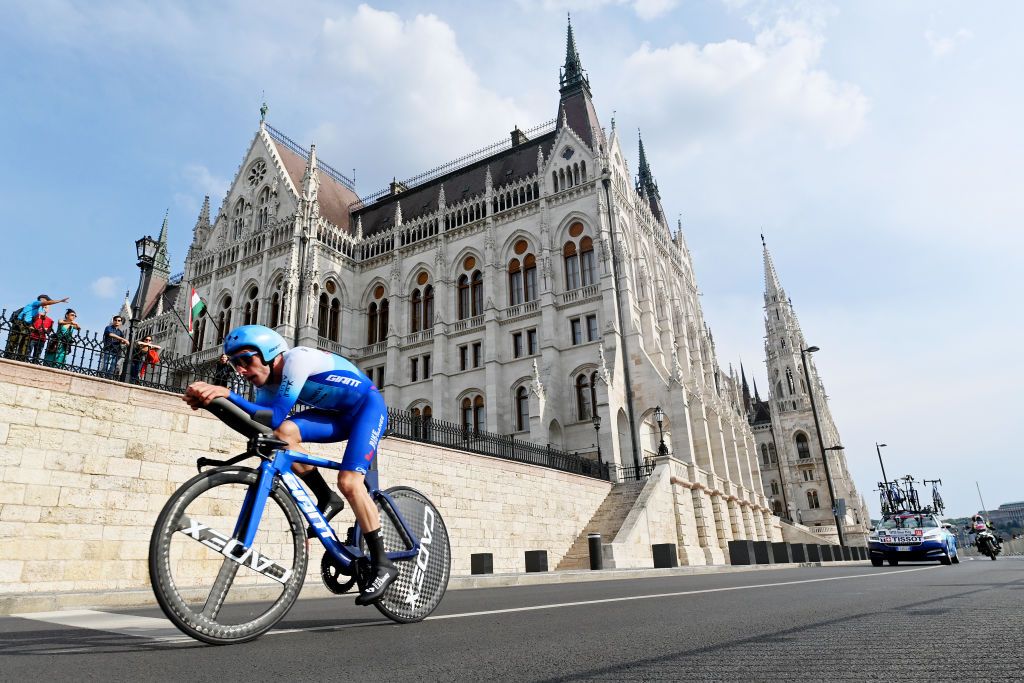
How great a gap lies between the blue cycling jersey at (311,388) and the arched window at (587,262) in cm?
2852

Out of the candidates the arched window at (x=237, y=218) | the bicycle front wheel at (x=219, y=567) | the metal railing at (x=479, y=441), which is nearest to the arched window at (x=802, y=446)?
the metal railing at (x=479, y=441)

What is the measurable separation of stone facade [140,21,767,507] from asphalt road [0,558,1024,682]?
22.4 metres

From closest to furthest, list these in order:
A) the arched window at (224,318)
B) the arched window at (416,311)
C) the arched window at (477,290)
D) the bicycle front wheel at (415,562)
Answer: the bicycle front wheel at (415,562)
the arched window at (477,290)
the arched window at (416,311)
the arched window at (224,318)

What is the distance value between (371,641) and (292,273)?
33382 millimetres

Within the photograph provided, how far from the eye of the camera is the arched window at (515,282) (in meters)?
33.2

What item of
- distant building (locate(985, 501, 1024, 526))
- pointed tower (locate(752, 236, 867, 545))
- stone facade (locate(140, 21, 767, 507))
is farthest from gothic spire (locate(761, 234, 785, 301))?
distant building (locate(985, 501, 1024, 526))

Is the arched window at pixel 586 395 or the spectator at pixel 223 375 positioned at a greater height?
the arched window at pixel 586 395

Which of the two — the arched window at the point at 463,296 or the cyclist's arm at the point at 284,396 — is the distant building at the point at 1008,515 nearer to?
the arched window at the point at 463,296

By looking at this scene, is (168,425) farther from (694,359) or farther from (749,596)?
(694,359)

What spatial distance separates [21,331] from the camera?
32.2ft

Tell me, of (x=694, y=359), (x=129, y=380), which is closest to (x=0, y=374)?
(x=129, y=380)

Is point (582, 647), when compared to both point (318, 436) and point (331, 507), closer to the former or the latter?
point (331, 507)

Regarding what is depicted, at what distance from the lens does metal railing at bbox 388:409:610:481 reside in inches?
593

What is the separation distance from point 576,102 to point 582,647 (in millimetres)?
40519
